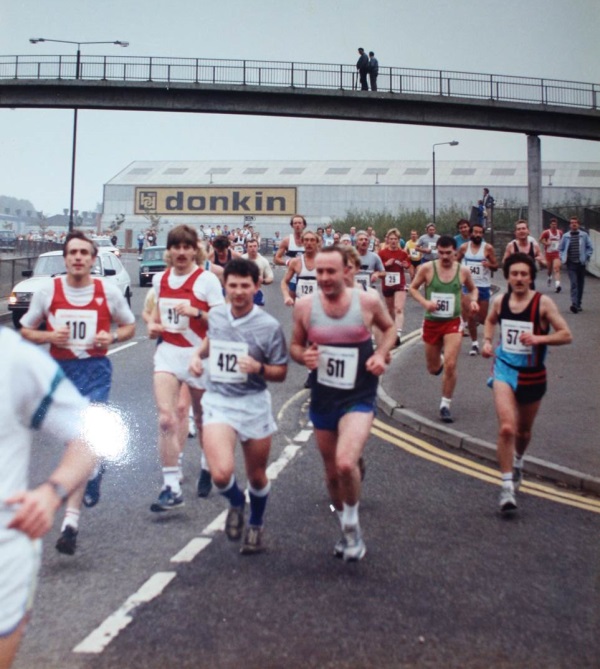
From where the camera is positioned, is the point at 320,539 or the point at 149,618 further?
the point at 320,539

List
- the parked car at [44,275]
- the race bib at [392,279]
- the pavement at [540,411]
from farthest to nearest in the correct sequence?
the parked car at [44,275] < the race bib at [392,279] < the pavement at [540,411]

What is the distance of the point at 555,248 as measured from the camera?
86.7 feet

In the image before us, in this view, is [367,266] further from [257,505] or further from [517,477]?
[257,505]

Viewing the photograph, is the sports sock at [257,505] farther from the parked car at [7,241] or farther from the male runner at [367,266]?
the parked car at [7,241]

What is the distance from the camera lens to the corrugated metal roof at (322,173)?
241 ft

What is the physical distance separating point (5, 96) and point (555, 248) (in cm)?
1635

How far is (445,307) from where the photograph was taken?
1061 cm

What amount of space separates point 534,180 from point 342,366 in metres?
29.6

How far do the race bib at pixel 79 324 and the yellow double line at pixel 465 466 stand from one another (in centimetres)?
352

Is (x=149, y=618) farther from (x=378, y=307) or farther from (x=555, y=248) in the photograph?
(x=555, y=248)

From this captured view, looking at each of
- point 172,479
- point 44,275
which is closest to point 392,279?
point 44,275

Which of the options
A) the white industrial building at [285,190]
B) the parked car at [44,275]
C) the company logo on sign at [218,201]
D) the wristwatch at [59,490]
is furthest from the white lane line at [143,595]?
the company logo on sign at [218,201]

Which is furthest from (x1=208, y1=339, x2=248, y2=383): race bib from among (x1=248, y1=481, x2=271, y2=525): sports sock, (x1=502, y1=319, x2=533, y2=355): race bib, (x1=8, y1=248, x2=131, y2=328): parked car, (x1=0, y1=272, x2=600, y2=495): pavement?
(x1=8, y1=248, x2=131, y2=328): parked car

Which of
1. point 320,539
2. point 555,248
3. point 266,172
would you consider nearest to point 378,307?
point 320,539
